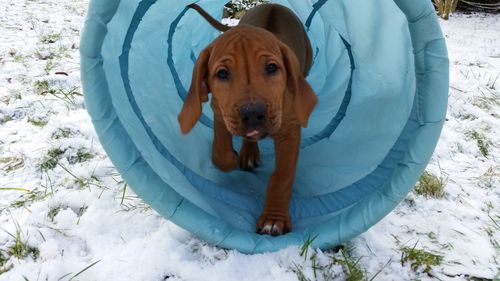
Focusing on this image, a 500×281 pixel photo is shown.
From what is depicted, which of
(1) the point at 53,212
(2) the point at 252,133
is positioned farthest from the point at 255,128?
(1) the point at 53,212

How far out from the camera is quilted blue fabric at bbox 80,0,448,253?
2010 millimetres

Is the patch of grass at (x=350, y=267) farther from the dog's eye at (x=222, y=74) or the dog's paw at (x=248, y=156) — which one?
the dog's paw at (x=248, y=156)

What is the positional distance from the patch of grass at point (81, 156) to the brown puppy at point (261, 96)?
852 millimetres

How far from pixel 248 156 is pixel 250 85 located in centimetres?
109

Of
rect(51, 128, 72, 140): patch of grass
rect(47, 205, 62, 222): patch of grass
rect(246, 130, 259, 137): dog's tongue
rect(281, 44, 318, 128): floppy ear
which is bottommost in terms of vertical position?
rect(51, 128, 72, 140): patch of grass

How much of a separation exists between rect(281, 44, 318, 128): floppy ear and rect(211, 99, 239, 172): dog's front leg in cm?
58

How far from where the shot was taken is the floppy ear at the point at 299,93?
7.55ft

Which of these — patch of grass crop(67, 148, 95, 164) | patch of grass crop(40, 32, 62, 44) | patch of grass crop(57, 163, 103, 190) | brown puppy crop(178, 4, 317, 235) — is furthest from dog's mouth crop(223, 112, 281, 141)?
patch of grass crop(40, 32, 62, 44)

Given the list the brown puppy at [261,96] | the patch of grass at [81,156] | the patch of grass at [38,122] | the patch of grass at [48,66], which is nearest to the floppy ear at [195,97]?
the brown puppy at [261,96]

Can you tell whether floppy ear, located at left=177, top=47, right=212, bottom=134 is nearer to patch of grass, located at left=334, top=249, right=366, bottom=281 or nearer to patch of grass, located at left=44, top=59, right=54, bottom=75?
patch of grass, located at left=334, top=249, right=366, bottom=281

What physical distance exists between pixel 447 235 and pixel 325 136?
3.60 feet

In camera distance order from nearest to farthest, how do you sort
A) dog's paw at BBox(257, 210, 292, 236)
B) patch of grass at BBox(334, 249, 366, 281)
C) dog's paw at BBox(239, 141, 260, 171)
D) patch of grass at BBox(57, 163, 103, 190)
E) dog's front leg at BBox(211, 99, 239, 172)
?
patch of grass at BBox(334, 249, 366, 281)
dog's paw at BBox(257, 210, 292, 236)
patch of grass at BBox(57, 163, 103, 190)
dog's front leg at BBox(211, 99, 239, 172)
dog's paw at BBox(239, 141, 260, 171)

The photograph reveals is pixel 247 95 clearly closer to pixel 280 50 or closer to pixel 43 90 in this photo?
pixel 280 50

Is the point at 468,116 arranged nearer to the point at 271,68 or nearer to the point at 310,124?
the point at 310,124
